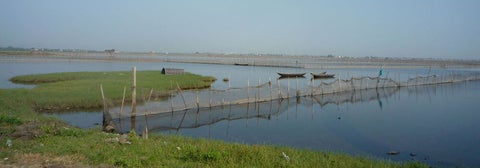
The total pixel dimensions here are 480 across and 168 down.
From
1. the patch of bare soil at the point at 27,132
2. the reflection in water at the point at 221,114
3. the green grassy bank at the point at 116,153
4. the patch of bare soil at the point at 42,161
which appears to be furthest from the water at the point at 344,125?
the patch of bare soil at the point at 42,161

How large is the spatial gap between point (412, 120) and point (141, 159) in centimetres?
1712

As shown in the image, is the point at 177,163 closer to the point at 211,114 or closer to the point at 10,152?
the point at 10,152

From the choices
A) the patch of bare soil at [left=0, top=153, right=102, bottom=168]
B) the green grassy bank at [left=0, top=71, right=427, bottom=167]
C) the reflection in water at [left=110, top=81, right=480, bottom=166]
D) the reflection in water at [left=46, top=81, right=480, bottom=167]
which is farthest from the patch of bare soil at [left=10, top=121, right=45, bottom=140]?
the reflection in water at [left=110, top=81, right=480, bottom=166]

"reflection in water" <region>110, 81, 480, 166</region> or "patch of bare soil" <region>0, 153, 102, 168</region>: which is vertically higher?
"patch of bare soil" <region>0, 153, 102, 168</region>

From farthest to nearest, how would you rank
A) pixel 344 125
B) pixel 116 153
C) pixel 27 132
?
pixel 344 125, pixel 27 132, pixel 116 153

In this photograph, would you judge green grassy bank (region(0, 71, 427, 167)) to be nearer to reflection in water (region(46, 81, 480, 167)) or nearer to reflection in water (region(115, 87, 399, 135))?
reflection in water (region(46, 81, 480, 167))

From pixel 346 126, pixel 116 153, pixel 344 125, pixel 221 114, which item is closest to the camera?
pixel 116 153

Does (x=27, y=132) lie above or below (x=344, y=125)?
above

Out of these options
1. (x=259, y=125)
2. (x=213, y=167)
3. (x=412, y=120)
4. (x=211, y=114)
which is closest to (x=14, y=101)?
(x=211, y=114)

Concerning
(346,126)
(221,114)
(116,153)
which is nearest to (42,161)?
(116,153)

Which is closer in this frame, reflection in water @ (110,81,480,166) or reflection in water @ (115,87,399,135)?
reflection in water @ (110,81,480,166)

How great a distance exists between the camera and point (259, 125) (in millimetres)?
18094

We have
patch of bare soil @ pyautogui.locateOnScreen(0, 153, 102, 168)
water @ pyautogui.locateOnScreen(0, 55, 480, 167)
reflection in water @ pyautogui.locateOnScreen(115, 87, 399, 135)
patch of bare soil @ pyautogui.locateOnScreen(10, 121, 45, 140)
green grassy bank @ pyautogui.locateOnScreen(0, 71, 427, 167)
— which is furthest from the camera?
reflection in water @ pyautogui.locateOnScreen(115, 87, 399, 135)

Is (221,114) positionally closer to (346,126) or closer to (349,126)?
(346,126)
